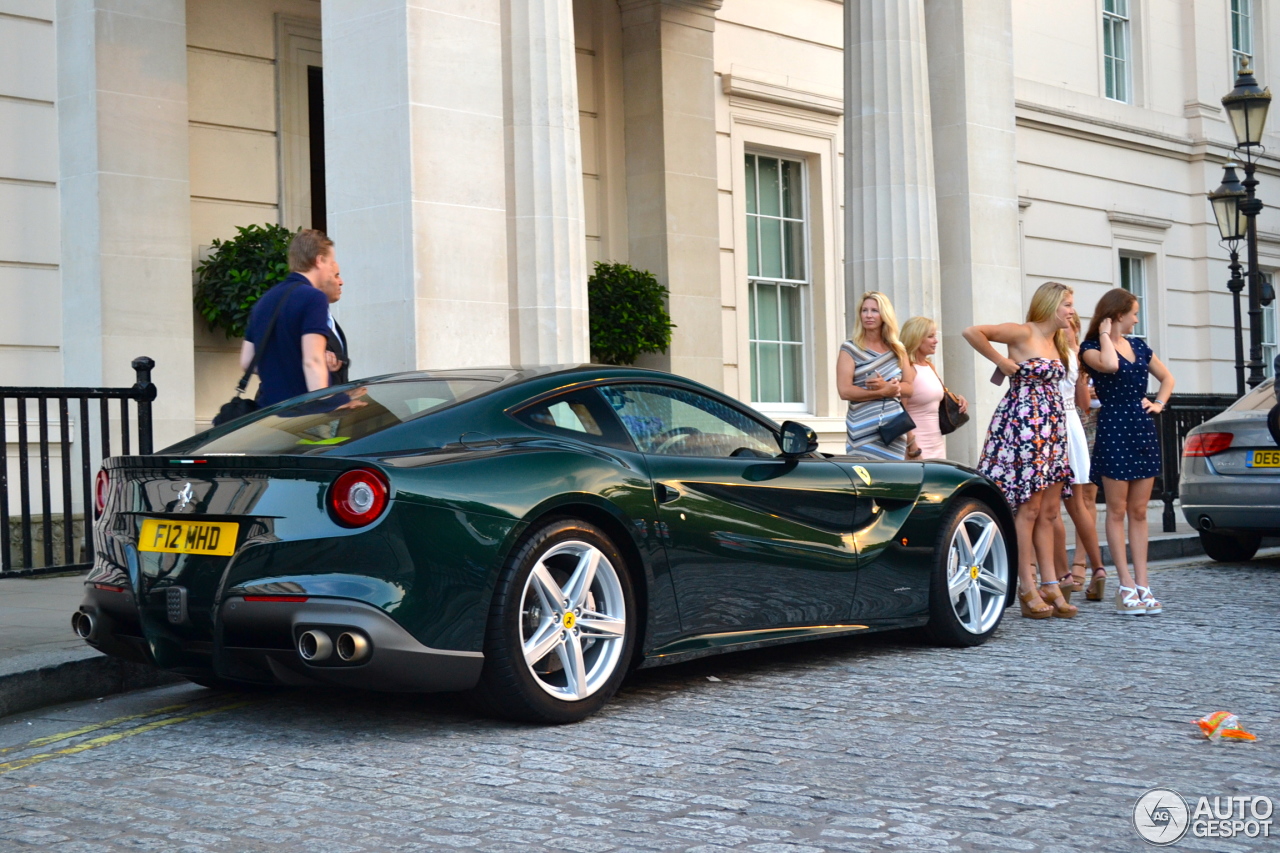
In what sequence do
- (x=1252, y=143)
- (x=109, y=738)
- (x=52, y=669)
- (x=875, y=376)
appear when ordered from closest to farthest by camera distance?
(x=109, y=738)
(x=52, y=669)
(x=875, y=376)
(x=1252, y=143)

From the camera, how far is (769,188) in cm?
1677

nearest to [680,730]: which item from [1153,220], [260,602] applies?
[260,602]

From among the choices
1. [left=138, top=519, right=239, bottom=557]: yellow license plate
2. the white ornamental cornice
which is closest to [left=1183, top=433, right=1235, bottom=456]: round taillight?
the white ornamental cornice

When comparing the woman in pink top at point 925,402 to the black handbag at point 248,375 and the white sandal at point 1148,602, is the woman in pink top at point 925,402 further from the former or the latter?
the black handbag at point 248,375

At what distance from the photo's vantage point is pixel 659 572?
17.8ft

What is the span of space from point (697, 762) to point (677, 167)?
1124 cm

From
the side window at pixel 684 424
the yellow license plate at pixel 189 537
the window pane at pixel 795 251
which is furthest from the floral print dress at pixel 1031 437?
the window pane at pixel 795 251

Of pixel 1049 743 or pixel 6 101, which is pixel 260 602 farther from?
pixel 6 101

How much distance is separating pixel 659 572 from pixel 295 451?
143cm

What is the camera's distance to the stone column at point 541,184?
995cm

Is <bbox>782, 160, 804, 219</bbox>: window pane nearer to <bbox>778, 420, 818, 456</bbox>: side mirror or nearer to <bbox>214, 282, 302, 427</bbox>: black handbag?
<bbox>214, 282, 302, 427</bbox>: black handbag

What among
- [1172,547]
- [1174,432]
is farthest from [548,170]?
[1174,432]

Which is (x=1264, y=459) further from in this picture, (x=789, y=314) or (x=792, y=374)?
(x=789, y=314)

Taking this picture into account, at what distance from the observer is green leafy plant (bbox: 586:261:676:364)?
46.0 feet
